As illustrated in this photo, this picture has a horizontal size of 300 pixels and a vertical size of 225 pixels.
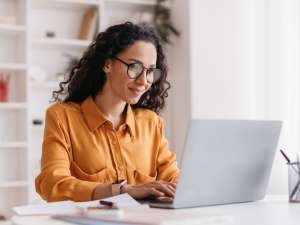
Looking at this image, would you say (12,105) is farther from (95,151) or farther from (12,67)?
(95,151)

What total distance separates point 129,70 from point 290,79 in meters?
1.93

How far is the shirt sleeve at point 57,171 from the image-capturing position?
1.72 metres

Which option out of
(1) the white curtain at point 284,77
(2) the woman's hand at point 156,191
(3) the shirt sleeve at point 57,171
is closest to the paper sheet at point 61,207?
(2) the woman's hand at point 156,191

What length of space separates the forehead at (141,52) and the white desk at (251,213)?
0.62 m

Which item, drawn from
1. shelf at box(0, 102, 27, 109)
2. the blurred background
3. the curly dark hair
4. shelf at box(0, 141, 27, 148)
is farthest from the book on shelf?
the curly dark hair

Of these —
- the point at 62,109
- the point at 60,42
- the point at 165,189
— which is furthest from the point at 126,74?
the point at 60,42

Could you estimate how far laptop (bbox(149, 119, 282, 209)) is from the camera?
144cm

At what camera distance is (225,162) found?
1544mm

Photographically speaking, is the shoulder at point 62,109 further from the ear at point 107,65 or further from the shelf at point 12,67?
the shelf at point 12,67

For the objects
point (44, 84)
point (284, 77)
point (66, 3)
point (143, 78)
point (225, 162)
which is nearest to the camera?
point (225, 162)

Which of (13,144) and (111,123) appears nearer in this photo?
(111,123)

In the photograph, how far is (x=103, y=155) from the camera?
196 cm

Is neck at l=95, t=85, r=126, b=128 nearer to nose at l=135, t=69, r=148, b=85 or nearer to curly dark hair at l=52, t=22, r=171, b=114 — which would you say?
curly dark hair at l=52, t=22, r=171, b=114

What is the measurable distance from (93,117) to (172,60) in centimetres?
261
